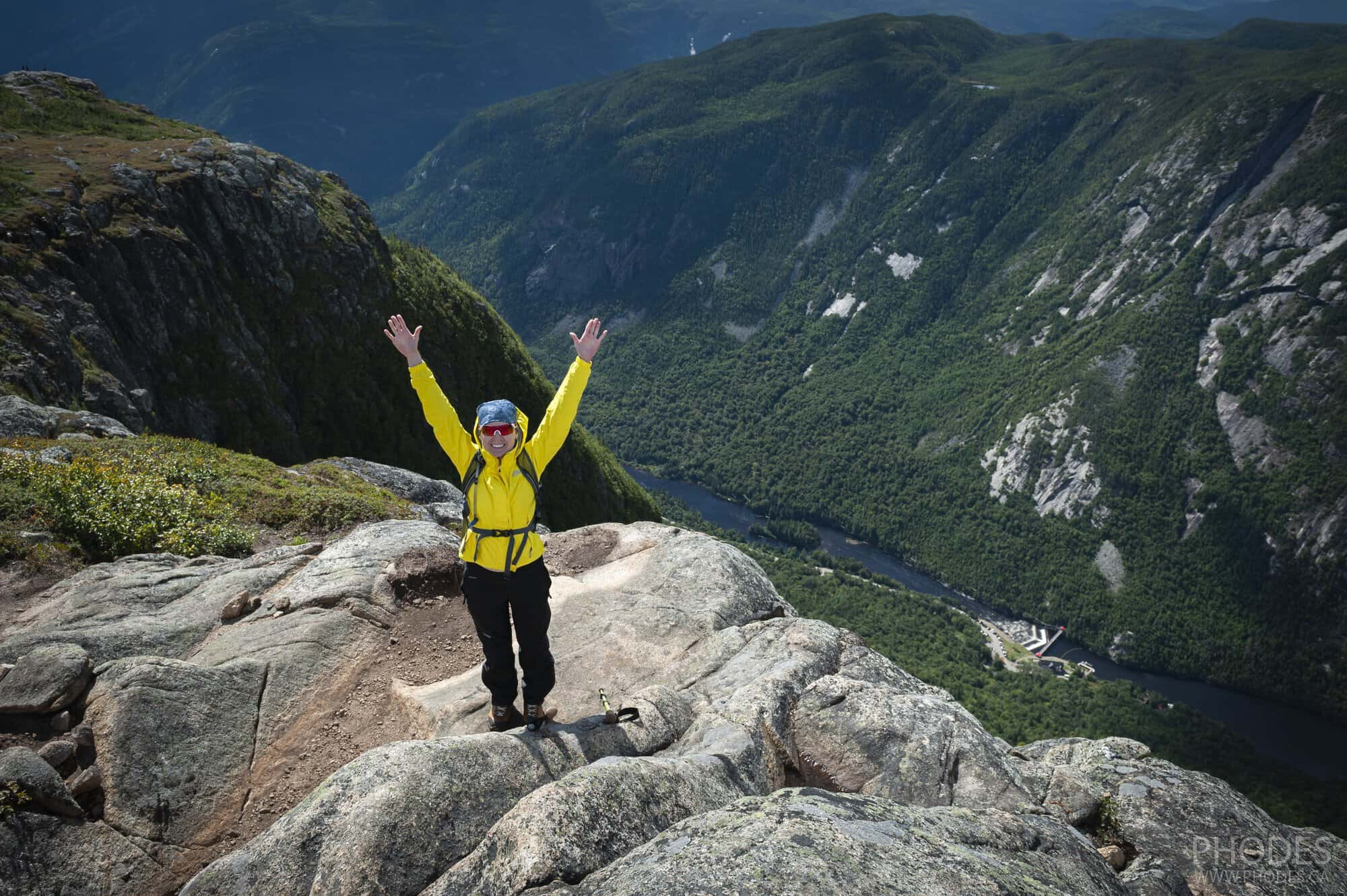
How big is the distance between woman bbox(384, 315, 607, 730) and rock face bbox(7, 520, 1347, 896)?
2.87ft

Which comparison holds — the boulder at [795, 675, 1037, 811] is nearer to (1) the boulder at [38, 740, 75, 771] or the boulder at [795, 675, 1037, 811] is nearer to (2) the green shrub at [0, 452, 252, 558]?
(1) the boulder at [38, 740, 75, 771]

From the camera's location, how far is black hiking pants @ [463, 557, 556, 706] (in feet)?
35.3

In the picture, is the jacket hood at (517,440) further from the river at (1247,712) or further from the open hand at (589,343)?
the river at (1247,712)

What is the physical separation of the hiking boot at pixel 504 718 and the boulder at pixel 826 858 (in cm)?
390

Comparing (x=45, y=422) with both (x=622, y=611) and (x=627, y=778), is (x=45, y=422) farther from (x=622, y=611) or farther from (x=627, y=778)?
(x=627, y=778)

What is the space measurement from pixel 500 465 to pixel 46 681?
23.3 ft

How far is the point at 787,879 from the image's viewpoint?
22.7 ft

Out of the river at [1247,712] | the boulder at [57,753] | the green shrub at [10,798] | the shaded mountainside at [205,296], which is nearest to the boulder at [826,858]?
the green shrub at [10,798]

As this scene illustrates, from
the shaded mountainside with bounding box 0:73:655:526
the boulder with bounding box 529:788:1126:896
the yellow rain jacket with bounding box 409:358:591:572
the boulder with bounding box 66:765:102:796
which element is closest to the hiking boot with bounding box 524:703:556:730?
the yellow rain jacket with bounding box 409:358:591:572

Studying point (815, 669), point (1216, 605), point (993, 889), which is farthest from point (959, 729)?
point (1216, 605)

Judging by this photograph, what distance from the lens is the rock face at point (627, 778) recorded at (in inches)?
313

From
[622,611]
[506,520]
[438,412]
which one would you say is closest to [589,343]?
[438,412]

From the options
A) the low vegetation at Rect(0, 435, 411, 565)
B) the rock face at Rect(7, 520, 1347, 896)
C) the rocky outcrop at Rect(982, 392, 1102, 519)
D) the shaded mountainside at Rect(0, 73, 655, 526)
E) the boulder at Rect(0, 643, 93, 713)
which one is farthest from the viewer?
the rocky outcrop at Rect(982, 392, 1102, 519)

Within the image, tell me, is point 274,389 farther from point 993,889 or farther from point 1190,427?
point 1190,427
